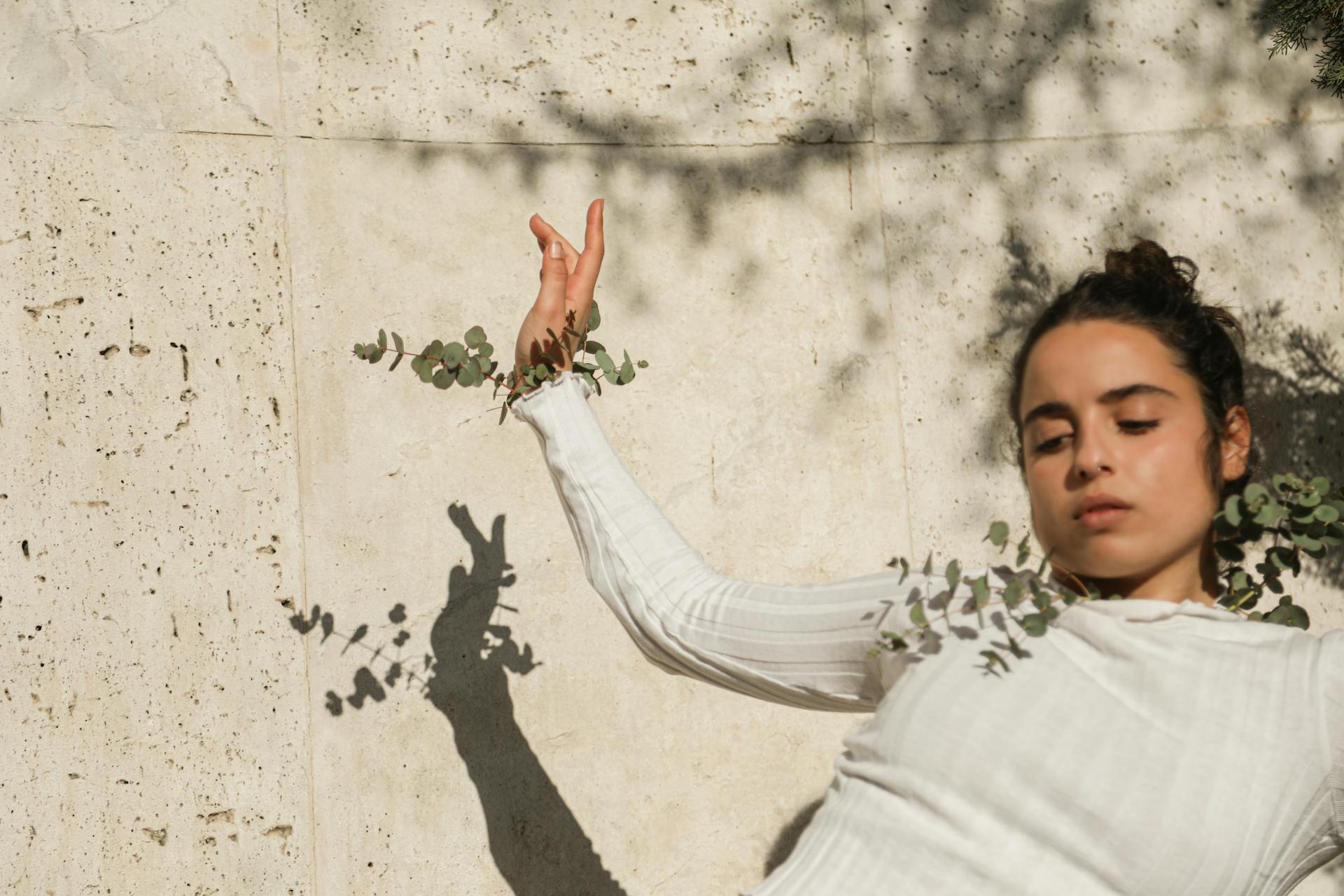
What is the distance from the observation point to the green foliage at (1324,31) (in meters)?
2.29

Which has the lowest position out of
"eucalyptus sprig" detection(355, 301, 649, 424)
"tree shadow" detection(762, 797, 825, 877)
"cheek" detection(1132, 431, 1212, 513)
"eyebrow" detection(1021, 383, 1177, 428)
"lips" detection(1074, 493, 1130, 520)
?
"tree shadow" detection(762, 797, 825, 877)

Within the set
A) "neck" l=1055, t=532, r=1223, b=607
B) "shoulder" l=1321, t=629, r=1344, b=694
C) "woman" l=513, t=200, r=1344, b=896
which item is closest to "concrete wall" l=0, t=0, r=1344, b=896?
"woman" l=513, t=200, r=1344, b=896

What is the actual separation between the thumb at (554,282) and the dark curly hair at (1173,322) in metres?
0.59

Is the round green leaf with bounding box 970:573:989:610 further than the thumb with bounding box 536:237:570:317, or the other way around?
the thumb with bounding box 536:237:570:317

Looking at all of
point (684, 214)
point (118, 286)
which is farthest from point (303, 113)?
point (684, 214)

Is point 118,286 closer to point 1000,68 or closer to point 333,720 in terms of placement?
point 333,720

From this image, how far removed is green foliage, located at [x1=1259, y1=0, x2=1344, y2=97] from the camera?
7.50 ft

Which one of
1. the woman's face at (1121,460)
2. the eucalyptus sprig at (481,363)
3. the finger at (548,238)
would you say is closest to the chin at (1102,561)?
the woman's face at (1121,460)

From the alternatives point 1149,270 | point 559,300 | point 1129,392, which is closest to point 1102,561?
point 1129,392

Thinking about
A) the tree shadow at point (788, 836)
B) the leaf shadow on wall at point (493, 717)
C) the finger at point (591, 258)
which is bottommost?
the tree shadow at point (788, 836)

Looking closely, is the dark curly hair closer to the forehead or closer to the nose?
the forehead

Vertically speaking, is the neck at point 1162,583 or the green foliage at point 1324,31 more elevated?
the green foliage at point 1324,31

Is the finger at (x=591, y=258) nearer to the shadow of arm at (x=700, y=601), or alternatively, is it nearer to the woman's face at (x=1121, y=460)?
→ the shadow of arm at (x=700, y=601)

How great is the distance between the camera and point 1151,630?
1.22 metres
